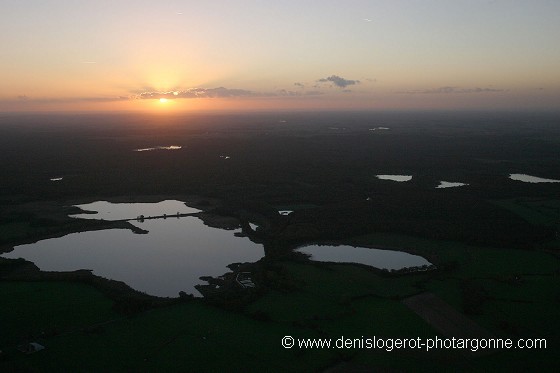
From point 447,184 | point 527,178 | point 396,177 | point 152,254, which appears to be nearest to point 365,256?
point 152,254

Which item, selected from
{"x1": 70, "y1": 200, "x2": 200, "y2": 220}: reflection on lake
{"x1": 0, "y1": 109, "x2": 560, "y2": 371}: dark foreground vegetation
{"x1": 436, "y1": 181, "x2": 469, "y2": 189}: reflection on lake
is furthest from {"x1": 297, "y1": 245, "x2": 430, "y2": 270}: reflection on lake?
{"x1": 436, "y1": 181, "x2": 469, "y2": 189}: reflection on lake

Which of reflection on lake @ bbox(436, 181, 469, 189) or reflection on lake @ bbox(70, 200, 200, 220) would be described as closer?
reflection on lake @ bbox(70, 200, 200, 220)

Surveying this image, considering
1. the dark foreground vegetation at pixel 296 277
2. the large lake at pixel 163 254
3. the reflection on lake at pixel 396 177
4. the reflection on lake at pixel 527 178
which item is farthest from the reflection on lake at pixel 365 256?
the reflection on lake at pixel 527 178

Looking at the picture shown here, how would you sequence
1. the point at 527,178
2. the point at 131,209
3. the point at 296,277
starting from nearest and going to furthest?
the point at 296,277 < the point at 131,209 < the point at 527,178

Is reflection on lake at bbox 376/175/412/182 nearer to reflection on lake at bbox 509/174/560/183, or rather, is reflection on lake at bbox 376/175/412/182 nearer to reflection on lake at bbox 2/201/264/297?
reflection on lake at bbox 509/174/560/183

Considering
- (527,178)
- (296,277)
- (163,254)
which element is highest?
(296,277)

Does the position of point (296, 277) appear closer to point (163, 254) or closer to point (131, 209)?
point (163, 254)
